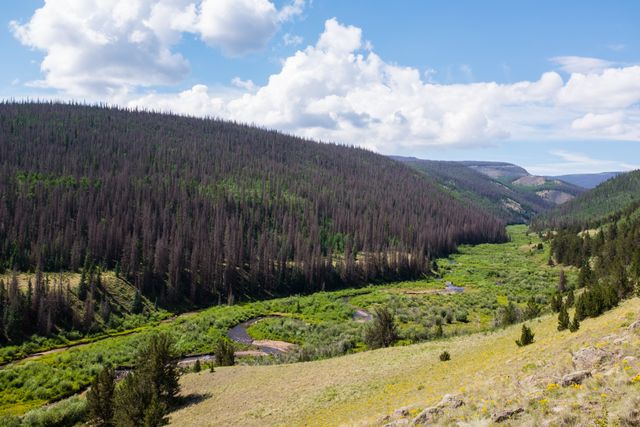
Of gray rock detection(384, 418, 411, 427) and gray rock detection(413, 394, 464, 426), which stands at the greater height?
gray rock detection(413, 394, 464, 426)

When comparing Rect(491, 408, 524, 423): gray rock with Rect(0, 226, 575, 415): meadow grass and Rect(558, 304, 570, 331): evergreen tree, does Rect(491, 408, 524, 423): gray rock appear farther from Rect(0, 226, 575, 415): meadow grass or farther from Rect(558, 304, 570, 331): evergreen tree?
Rect(0, 226, 575, 415): meadow grass

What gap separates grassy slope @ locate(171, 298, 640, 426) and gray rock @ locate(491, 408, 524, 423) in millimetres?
343

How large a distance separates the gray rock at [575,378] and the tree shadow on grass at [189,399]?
29.8 meters

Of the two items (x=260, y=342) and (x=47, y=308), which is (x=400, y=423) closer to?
(x=260, y=342)

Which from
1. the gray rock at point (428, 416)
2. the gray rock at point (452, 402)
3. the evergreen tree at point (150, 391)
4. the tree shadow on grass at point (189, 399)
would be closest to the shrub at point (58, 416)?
the evergreen tree at point (150, 391)

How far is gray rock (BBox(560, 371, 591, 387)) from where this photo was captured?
14.8m

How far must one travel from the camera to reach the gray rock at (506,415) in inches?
532

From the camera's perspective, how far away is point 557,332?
30.2 metres

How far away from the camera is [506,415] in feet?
44.6

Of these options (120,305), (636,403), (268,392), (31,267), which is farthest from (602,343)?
(31,267)

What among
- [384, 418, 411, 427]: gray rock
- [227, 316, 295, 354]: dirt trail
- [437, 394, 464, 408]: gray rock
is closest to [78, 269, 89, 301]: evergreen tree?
[227, 316, 295, 354]: dirt trail

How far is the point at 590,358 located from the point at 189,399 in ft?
104

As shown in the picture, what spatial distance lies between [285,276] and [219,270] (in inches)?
809

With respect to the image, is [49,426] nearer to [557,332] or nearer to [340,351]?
[340,351]
